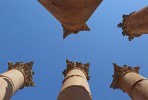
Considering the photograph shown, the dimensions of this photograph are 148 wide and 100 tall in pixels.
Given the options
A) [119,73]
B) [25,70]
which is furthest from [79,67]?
[25,70]

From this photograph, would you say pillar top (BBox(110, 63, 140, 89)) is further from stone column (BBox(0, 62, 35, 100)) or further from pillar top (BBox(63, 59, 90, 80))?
stone column (BBox(0, 62, 35, 100))

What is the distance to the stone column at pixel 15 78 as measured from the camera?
20.5 meters

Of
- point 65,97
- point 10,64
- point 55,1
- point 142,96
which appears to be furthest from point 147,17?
point 10,64

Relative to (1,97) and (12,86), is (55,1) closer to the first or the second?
(1,97)

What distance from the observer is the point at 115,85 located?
1102 inches

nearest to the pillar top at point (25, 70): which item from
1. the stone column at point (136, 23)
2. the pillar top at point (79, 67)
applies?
the pillar top at point (79, 67)

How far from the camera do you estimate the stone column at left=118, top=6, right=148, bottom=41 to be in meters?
20.9

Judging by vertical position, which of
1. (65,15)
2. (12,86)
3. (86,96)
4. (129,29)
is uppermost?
(129,29)

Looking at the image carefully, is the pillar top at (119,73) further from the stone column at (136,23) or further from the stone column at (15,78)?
the stone column at (15,78)

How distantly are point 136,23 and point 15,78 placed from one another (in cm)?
1294

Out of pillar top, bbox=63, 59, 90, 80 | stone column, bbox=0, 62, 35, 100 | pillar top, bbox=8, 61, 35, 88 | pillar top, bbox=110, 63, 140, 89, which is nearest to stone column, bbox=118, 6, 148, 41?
pillar top, bbox=110, 63, 140, 89

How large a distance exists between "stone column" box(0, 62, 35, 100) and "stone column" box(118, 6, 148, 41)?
39.7 ft

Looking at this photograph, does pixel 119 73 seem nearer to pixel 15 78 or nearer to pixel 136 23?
pixel 136 23

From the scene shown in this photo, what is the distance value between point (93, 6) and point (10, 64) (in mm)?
16077
